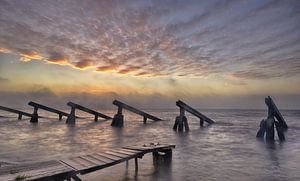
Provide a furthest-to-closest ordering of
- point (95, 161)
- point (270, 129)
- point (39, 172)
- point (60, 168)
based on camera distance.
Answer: point (270, 129), point (95, 161), point (60, 168), point (39, 172)

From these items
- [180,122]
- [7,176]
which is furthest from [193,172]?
[180,122]

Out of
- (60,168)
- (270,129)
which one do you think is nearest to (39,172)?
(60,168)

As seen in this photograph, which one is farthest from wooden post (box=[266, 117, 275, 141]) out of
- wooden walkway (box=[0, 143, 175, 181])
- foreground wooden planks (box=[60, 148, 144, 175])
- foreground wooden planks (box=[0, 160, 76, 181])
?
foreground wooden planks (box=[0, 160, 76, 181])

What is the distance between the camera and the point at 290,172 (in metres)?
9.87

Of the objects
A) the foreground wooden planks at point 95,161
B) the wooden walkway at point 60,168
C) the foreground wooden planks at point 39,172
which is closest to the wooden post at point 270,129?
the foreground wooden planks at point 95,161

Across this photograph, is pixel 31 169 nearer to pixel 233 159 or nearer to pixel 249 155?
pixel 233 159

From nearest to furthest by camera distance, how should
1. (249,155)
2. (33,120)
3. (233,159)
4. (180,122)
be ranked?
1. (233,159)
2. (249,155)
3. (180,122)
4. (33,120)

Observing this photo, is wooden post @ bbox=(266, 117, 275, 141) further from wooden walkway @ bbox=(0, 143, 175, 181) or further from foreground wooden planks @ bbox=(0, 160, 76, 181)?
foreground wooden planks @ bbox=(0, 160, 76, 181)

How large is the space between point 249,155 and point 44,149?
11284 mm

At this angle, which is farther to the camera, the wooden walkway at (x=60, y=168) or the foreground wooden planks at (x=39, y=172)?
the wooden walkway at (x=60, y=168)

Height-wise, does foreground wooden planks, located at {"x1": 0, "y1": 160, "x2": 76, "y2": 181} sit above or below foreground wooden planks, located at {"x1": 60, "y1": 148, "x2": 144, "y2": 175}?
above

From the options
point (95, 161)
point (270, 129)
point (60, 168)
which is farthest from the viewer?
point (270, 129)

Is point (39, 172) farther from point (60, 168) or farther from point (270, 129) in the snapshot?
point (270, 129)

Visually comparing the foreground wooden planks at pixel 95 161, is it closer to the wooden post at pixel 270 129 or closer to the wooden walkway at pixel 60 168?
the wooden walkway at pixel 60 168
